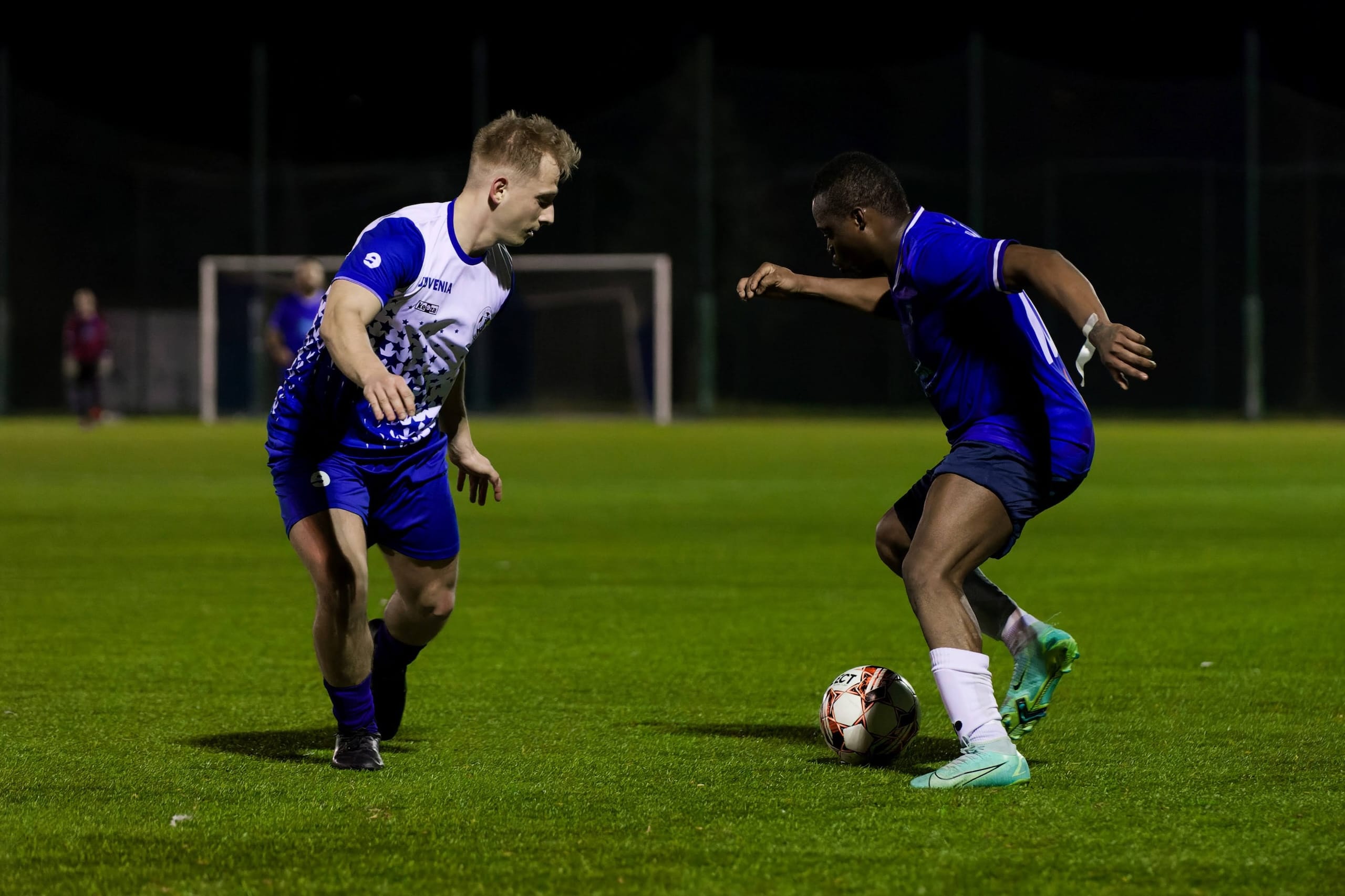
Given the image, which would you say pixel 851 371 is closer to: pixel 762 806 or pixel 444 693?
pixel 444 693

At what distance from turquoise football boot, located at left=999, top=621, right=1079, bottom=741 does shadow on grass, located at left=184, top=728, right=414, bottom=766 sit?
184 centimetres

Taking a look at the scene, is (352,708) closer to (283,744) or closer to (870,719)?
(283,744)

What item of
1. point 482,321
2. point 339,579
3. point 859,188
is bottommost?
point 339,579

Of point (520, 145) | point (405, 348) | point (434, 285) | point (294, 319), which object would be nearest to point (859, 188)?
point (520, 145)

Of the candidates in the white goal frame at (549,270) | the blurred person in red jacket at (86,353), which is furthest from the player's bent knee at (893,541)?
the blurred person in red jacket at (86,353)

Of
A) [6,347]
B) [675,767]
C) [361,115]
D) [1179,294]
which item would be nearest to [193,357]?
[6,347]

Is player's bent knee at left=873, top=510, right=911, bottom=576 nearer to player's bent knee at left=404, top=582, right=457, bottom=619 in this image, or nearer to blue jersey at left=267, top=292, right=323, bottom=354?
player's bent knee at left=404, top=582, right=457, bottom=619

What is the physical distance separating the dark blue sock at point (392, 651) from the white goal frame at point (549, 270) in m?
23.9

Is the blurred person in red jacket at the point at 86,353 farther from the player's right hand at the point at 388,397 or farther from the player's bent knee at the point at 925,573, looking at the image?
the player's bent knee at the point at 925,573

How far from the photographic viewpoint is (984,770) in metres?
5.09

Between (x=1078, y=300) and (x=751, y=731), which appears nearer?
(x=1078, y=300)

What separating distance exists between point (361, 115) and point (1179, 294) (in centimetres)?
1756

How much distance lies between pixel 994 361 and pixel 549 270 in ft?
85.6

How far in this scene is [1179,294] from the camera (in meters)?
29.8
